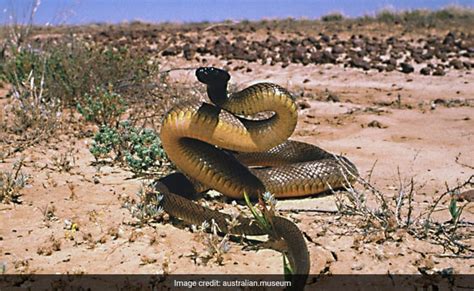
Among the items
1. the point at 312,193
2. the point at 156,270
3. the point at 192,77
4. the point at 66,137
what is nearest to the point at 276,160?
the point at 312,193

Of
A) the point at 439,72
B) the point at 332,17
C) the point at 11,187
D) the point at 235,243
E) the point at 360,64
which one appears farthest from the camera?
the point at 332,17

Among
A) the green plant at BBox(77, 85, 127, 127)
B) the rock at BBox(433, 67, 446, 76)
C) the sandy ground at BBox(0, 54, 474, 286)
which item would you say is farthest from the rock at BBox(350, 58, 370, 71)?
the green plant at BBox(77, 85, 127, 127)

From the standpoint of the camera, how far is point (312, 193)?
467cm

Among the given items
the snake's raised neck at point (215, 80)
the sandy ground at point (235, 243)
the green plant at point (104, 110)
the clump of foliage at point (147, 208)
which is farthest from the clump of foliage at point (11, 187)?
the green plant at point (104, 110)

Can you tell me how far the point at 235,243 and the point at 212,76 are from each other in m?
1.07

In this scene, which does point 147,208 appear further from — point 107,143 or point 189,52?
point 189,52

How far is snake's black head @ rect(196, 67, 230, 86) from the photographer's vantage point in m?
3.78

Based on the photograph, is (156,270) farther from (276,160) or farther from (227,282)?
(276,160)

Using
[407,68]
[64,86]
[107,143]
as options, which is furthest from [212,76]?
[407,68]

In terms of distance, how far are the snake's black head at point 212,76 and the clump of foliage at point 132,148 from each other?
1.53 metres

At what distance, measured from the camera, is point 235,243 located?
346 centimetres

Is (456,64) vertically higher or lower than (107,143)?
lower

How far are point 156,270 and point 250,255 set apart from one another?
0.53 metres

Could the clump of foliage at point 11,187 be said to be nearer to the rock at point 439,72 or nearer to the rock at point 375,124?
the rock at point 375,124
